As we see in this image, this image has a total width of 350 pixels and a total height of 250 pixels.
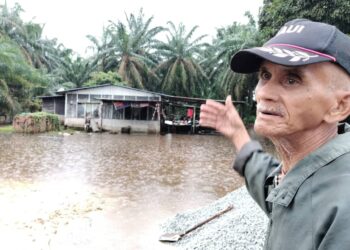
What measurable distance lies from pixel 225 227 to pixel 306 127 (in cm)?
406

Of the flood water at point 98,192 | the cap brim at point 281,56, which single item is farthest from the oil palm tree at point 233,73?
the cap brim at point 281,56

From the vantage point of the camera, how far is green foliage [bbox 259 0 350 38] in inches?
480

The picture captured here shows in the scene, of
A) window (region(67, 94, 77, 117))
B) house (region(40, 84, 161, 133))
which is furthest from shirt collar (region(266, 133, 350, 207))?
window (region(67, 94, 77, 117))

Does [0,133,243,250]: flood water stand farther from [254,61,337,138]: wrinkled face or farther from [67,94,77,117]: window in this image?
[67,94,77,117]: window

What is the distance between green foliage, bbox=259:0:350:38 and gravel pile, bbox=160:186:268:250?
27.1ft

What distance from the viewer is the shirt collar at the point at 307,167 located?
0.94m

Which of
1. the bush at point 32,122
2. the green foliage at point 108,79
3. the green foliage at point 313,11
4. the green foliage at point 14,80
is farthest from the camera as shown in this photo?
the green foliage at point 108,79

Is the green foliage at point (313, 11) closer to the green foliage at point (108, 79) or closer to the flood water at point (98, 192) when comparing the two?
the flood water at point (98, 192)

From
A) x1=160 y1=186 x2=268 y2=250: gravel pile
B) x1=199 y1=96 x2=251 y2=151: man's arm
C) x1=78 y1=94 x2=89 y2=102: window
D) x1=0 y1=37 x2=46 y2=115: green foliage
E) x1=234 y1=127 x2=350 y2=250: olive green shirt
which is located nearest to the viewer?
x1=234 y1=127 x2=350 y2=250: olive green shirt

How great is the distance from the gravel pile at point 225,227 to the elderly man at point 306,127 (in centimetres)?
331

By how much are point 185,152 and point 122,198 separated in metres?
7.90

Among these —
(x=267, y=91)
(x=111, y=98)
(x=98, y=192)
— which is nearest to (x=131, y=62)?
(x=111, y=98)

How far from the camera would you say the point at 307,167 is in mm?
955

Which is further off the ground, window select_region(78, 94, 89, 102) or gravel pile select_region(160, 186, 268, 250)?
window select_region(78, 94, 89, 102)
